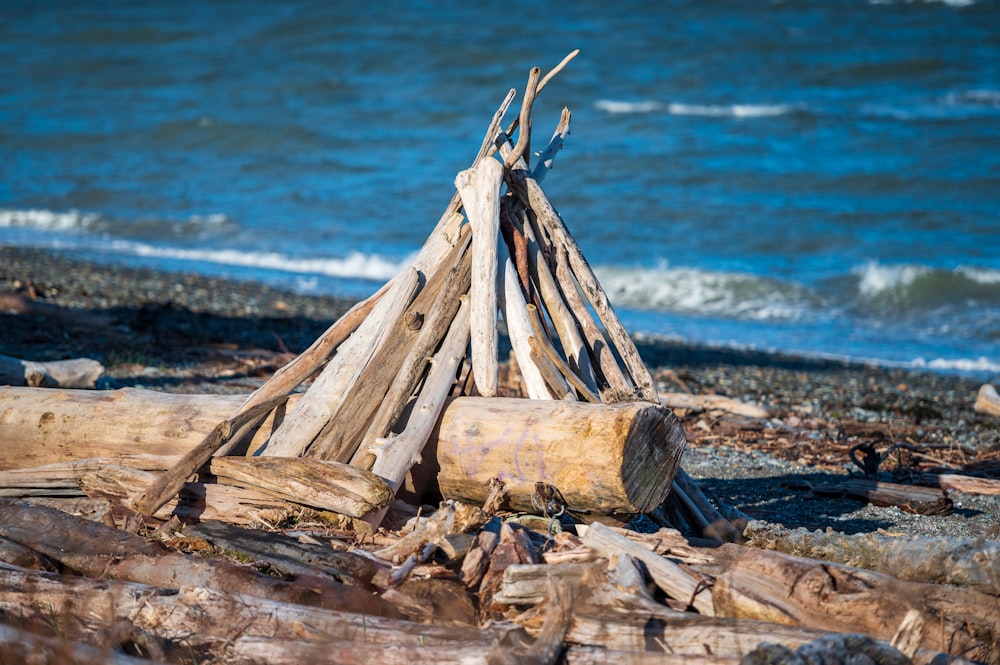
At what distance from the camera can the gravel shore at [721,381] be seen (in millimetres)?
6230

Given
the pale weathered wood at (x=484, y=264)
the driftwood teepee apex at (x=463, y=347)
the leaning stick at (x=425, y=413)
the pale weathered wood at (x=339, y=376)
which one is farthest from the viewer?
the pale weathered wood at (x=484, y=264)

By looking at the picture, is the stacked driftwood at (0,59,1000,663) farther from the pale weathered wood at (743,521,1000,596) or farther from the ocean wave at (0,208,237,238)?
the ocean wave at (0,208,237,238)

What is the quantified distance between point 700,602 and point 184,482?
7.78 ft

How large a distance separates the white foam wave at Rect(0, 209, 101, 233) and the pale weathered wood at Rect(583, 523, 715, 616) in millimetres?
17614

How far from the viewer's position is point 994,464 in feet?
→ 23.2

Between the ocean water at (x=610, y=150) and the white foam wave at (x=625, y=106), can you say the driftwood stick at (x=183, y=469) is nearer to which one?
the ocean water at (x=610, y=150)

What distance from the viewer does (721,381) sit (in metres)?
9.91

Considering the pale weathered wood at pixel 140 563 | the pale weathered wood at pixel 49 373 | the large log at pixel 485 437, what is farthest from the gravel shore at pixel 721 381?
the pale weathered wood at pixel 140 563

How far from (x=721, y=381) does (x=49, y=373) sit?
6.32 metres

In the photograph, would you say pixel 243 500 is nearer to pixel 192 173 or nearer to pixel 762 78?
pixel 192 173

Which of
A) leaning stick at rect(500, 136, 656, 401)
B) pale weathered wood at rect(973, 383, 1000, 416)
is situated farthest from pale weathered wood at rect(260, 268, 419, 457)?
pale weathered wood at rect(973, 383, 1000, 416)

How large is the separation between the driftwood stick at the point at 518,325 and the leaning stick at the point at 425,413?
18 cm

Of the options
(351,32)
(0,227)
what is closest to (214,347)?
(0,227)

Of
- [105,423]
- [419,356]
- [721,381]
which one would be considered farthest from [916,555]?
[721,381]
